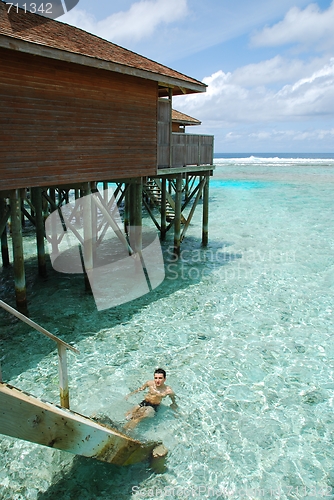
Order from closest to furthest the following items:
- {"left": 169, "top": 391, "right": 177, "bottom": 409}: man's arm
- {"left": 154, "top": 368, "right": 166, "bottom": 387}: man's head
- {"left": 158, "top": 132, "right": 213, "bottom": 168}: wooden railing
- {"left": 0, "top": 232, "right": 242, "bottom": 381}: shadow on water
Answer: {"left": 154, "top": 368, "right": 166, "bottom": 387}: man's head
{"left": 169, "top": 391, "right": 177, "bottom": 409}: man's arm
{"left": 0, "top": 232, "right": 242, "bottom": 381}: shadow on water
{"left": 158, "top": 132, "right": 213, "bottom": 168}: wooden railing

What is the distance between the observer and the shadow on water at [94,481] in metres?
5.15

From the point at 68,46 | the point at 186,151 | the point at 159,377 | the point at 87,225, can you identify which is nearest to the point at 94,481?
the point at 159,377

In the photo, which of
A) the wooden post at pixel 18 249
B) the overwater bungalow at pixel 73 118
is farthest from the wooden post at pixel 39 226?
the wooden post at pixel 18 249

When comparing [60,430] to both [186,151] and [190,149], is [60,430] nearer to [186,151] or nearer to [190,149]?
[186,151]

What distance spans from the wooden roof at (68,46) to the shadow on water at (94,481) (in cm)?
778

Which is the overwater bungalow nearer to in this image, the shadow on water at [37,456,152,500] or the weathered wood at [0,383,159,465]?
the weathered wood at [0,383,159,465]

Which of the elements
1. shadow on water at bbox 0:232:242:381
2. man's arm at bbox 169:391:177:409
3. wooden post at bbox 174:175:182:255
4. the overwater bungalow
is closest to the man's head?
man's arm at bbox 169:391:177:409

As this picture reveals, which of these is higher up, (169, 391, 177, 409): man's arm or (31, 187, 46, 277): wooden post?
(31, 187, 46, 277): wooden post

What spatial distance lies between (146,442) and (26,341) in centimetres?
418

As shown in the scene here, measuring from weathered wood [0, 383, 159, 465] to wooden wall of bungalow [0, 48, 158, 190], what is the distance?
5727 mm

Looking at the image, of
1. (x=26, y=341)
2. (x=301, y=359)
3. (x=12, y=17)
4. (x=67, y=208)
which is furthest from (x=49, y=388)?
(x=67, y=208)

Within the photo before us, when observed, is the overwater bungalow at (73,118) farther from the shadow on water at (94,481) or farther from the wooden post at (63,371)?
the shadow on water at (94,481)

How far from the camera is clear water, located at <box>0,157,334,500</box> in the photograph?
215 inches

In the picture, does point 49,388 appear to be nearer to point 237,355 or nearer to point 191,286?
point 237,355
